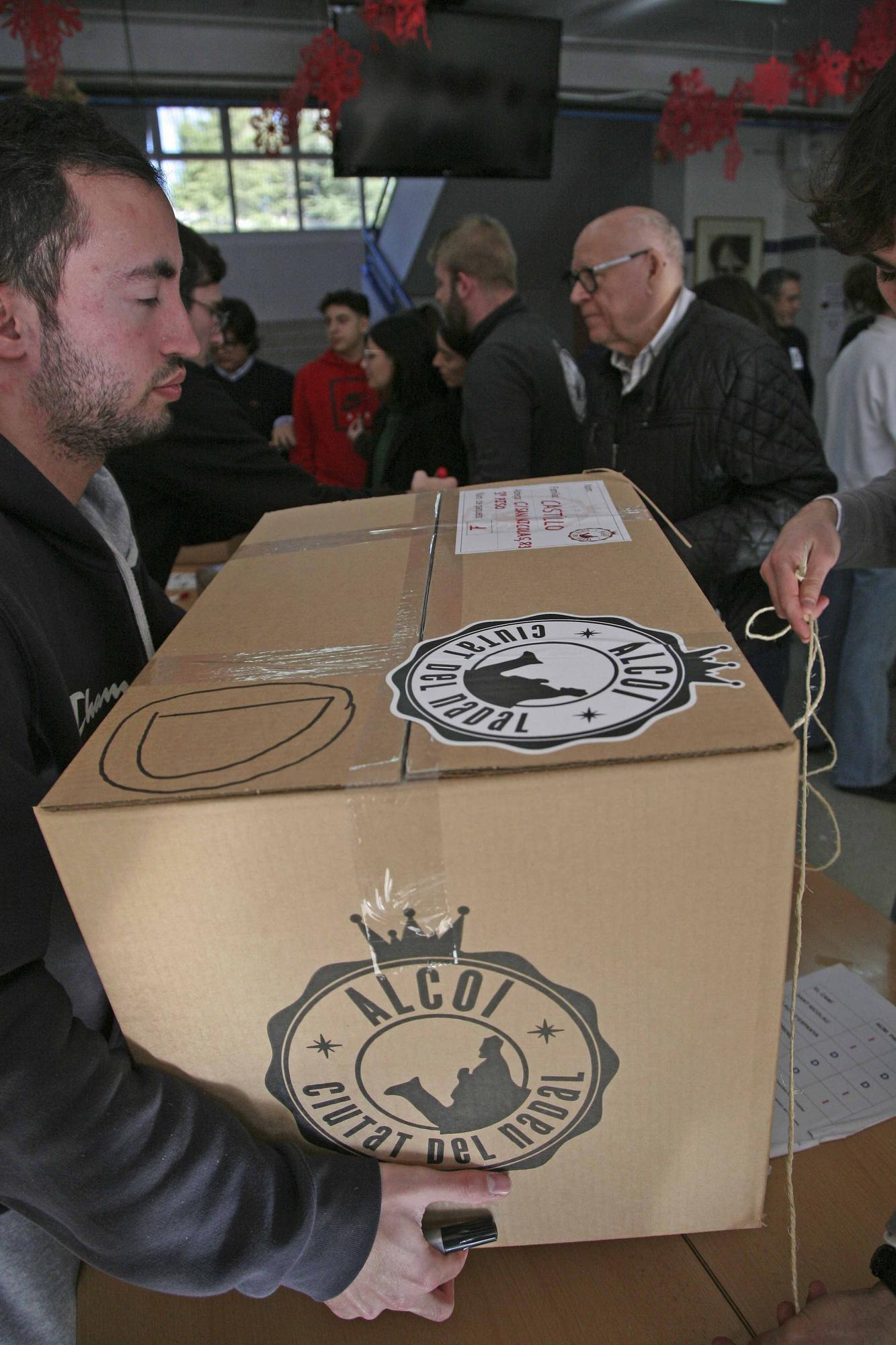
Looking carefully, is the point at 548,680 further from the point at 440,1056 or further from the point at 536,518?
the point at 536,518

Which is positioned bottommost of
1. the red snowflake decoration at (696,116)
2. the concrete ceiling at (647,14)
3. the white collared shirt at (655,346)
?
the white collared shirt at (655,346)

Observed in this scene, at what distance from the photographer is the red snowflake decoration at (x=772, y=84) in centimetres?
495

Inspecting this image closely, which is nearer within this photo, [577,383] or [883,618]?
[577,383]

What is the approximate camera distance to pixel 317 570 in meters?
0.77

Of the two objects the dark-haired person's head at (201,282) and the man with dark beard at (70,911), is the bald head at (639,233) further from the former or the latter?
the man with dark beard at (70,911)

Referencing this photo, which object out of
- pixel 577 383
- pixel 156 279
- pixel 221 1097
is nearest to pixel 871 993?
pixel 221 1097

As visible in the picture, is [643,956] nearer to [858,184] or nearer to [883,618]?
[858,184]

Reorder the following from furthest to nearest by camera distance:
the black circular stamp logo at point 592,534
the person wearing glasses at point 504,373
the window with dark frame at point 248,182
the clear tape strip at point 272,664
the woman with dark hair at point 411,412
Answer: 1. the window with dark frame at point 248,182
2. the woman with dark hair at point 411,412
3. the person wearing glasses at point 504,373
4. the black circular stamp logo at point 592,534
5. the clear tape strip at point 272,664

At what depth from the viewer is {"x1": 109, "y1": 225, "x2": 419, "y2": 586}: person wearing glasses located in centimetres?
147

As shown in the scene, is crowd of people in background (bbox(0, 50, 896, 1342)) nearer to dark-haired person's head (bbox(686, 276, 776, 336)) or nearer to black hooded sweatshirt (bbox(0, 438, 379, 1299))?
black hooded sweatshirt (bbox(0, 438, 379, 1299))

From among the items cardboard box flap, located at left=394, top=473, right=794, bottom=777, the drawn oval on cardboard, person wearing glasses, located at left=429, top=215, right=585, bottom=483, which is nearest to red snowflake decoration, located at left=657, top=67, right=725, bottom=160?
person wearing glasses, located at left=429, top=215, right=585, bottom=483

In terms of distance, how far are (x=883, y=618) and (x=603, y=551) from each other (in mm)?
2116

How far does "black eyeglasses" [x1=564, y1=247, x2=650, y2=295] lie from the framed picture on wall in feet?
19.1

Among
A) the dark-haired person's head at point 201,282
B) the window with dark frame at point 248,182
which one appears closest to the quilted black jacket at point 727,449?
the dark-haired person's head at point 201,282
